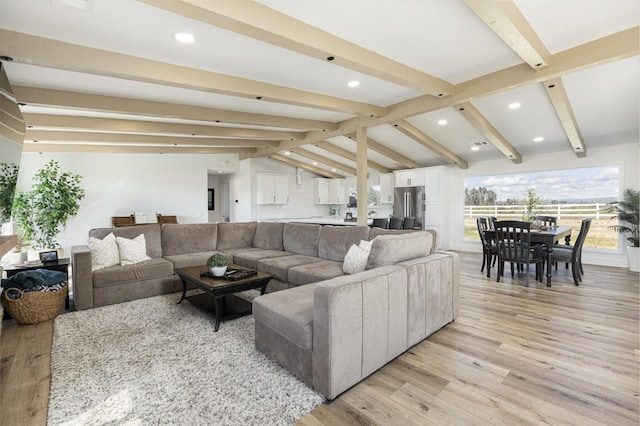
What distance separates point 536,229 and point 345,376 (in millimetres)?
4809

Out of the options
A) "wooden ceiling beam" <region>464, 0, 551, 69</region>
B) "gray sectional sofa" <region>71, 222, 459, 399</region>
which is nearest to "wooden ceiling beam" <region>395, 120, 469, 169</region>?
"wooden ceiling beam" <region>464, 0, 551, 69</region>

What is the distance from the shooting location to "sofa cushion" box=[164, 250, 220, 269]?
4242 millimetres

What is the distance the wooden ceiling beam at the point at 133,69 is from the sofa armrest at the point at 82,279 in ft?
6.49

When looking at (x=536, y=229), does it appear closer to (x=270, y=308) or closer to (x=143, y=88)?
(x=270, y=308)

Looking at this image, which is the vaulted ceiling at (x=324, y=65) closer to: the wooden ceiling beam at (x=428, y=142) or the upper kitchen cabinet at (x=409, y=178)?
the wooden ceiling beam at (x=428, y=142)

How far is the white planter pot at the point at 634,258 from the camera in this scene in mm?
5297

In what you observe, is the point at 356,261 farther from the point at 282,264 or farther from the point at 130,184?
the point at 130,184

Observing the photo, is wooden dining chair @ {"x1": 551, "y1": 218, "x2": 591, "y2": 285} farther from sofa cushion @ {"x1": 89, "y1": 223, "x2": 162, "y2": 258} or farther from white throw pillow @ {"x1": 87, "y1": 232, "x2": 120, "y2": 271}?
white throw pillow @ {"x1": 87, "y1": 232, "x2": 120, "y2": 271}

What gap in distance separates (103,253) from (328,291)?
3.43 m

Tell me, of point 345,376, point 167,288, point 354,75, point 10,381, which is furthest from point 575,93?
point 10,381

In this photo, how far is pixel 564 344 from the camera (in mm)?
2611

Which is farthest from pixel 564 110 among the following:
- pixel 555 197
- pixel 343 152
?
pixel 343 152

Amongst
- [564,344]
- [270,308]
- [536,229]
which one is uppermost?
[536,229]

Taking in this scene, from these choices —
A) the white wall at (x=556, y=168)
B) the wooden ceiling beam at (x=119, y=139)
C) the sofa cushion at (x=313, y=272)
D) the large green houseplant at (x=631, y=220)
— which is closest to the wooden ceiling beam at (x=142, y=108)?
the wooden ceiling beam at (x=119, y=139)
